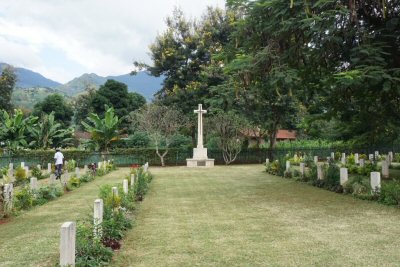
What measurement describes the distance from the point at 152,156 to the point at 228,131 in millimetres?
7357

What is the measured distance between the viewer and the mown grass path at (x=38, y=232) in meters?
7.06

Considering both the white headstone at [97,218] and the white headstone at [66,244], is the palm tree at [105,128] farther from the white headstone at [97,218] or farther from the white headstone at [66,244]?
the white headstone at [66,244]

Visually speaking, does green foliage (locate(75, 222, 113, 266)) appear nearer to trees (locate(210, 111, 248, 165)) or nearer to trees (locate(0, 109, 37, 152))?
trees (locate(210, 111, 248, 165))

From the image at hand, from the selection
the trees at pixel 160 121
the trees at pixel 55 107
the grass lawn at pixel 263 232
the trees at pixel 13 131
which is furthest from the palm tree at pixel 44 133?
the grass lawn at pixel 263 232

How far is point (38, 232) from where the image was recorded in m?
9.30

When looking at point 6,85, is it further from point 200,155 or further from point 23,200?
point 23,200

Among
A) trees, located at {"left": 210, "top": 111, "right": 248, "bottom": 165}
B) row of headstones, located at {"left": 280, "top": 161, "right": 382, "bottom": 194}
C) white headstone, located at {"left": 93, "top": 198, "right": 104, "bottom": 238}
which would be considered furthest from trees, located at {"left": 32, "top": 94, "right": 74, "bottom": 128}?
white headstone, located at {"left": 93, "top": 198, "right": 104, "bottom": 238}

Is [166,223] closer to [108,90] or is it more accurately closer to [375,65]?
[375,65]

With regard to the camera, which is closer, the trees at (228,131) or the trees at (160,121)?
the trees at (228,131)

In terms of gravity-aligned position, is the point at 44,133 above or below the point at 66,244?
above

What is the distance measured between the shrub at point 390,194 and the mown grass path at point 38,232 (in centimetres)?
877

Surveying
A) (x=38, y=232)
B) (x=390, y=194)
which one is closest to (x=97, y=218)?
(x=38, y=232)

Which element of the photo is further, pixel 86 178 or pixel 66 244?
pixel 86 178

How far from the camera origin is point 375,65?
1203 centimetres
